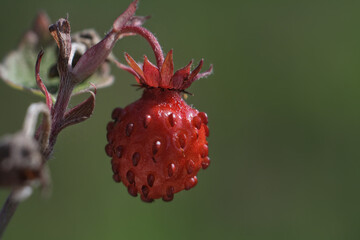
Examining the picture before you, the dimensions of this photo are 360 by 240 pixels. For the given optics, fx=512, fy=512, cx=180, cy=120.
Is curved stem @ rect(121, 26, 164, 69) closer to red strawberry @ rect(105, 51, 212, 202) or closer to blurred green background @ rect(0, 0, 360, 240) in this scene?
red strawberry @ rect(105, 51, 212, 202)

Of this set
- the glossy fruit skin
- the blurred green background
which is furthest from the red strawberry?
the blurred green background

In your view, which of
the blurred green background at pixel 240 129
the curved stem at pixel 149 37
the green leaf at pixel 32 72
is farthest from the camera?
the blurred green background at pixel 240 129

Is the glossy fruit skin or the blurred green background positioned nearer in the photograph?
the glossy fruit skin

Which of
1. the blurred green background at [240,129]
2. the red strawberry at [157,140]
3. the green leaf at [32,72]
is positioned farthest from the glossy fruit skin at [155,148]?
the blurred green background at [240,129]

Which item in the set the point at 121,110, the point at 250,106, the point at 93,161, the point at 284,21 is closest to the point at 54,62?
the point at 121,110

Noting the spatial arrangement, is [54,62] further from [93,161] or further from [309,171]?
[309,171]

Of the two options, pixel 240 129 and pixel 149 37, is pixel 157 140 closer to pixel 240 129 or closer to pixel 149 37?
pixel 149 37

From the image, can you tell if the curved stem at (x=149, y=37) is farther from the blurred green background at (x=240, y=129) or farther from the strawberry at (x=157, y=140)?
the blurred green background at (x=240, y=129)

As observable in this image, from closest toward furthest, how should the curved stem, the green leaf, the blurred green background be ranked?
the curved stem, the green leaf, the blurred green background
